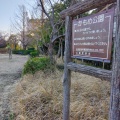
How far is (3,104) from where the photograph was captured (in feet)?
14.5

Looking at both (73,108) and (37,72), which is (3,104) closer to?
(73,108)

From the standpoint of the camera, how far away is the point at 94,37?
2.31m

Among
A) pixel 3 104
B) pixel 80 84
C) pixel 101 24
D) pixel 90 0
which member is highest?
pixel 90 0

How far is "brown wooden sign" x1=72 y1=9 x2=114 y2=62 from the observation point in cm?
209

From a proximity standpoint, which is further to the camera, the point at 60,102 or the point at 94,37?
the point at 60,102

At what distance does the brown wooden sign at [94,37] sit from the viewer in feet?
6.85

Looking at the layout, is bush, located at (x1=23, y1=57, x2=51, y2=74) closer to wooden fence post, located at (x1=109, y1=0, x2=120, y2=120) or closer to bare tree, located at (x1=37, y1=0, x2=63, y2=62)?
bare tree, located at (x1=37, y1=0, x2=63, y2=62)

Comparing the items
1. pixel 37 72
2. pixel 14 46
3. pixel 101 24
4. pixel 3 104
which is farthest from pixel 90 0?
pixel 14 46

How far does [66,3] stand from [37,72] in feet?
14.6

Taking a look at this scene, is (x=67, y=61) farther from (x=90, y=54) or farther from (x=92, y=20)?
(x=92, y=20)

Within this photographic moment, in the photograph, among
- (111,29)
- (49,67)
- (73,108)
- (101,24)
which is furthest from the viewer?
(49,67)

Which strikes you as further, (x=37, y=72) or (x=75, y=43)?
(x=37, y=72)

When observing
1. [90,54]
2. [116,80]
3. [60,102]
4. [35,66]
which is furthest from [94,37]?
[35,66]

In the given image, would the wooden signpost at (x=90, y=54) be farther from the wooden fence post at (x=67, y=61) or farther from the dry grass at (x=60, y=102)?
the dry grass at (x=60, y=102)
